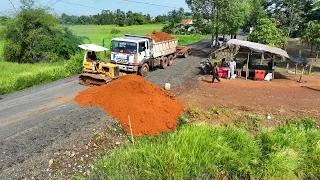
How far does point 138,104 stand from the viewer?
11.9 m

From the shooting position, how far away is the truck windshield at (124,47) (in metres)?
17.3

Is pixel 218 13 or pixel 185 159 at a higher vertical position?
pixel 218 13

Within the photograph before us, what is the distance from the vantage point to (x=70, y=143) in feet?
30.4

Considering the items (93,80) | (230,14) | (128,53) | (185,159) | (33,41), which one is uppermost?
(230,14)

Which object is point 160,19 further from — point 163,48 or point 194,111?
point 194,111

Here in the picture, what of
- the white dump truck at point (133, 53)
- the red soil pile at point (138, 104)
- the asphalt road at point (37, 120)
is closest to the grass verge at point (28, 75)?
the asphalt road at point (37, 120)

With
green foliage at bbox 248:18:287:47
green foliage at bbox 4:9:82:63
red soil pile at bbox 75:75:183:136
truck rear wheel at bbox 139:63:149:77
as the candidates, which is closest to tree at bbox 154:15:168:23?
green foliage at bbox 4:9:82:63

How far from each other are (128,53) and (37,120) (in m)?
7.84

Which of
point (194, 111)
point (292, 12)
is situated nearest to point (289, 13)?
point (292, 12)

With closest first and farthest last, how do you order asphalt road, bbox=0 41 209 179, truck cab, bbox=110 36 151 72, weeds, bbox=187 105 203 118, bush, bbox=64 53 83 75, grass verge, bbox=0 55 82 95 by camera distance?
asphalt road, bbox=0 41 209 179 < weeds, bbox=187 105 203 118 < grass verge, bbox=0 55 82 95 < truck cab, bbox=110 36 151 72 < bush, bbox=64 53 83 75

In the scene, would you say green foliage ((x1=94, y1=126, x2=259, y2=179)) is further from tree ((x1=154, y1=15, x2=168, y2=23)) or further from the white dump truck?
tree ((x1=154, y1=15, x2=168, y2=23))

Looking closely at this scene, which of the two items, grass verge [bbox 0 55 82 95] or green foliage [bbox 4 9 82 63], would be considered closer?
grass verge [bbox 0 55 82 95]

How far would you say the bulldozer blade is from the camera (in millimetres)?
15113

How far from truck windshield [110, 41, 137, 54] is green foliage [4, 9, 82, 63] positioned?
829cm
